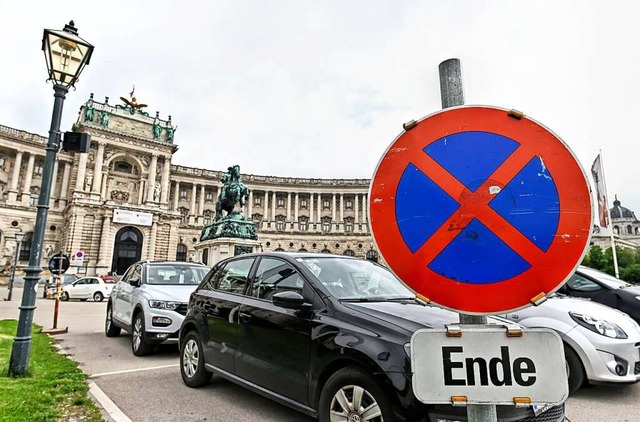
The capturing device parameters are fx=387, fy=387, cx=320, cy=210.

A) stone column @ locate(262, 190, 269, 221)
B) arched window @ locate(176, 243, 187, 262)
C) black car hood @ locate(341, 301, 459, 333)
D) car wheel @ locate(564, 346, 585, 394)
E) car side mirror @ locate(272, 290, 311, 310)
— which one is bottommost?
car wheel @ locate(564, 346, 585, 394)

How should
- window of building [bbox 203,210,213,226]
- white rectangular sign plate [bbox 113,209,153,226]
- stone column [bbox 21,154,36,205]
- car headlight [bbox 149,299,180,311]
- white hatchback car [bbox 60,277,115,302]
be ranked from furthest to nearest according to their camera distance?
window of building [bbox 203,210,213,226] → stone column [bbox 21,154,36,205] → white rectangular sign plate [bbox 113,209,153,226] → white hatchback car [bbox 60,277,115,302] → car headlight [bbox 149,299,180,311]

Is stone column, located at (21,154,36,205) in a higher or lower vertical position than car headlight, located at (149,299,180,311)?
higher

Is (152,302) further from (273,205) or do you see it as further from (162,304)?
(273,205)

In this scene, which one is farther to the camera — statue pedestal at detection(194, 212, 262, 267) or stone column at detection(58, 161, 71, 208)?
stone column at detection(58, 161, 71, 208)

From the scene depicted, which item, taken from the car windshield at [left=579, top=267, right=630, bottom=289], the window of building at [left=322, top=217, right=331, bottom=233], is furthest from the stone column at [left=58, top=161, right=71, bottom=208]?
the car windshield at [left=579, top=267, right=630, bottom=289]

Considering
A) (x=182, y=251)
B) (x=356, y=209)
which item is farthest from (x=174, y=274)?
(x=356, y=209)

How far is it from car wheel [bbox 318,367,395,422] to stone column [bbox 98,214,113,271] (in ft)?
169

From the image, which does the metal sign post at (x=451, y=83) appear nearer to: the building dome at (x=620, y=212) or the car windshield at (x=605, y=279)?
the car windshield at (x=605, y=279)

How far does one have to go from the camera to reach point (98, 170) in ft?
170

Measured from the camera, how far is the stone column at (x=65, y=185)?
179 ft

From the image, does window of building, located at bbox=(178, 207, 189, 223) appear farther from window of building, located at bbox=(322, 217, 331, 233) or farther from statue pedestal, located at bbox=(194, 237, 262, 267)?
statue pedestal, located at bbox=(194, 237, 262, 267)

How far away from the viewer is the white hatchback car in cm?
2386

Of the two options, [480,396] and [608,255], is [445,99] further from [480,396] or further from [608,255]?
[608,255]

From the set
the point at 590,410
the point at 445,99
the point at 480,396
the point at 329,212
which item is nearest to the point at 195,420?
the point at 480,396
